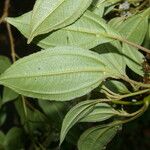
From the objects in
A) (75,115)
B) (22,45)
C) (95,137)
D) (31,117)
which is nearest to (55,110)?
(31,117)

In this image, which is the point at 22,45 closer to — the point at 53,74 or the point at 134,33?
the point at 134,33

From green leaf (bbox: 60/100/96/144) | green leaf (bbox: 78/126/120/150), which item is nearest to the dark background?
green leaf (bbox: 78/126/120/150)

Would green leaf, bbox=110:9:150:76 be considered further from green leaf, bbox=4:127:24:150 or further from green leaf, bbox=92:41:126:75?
green leaf, bbox=4:127:24:150

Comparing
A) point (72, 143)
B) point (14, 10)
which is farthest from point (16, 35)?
point (72, 143)

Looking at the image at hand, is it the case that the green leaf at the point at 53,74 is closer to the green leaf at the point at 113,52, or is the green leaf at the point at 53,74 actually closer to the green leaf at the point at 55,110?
the green leaf at the point at 113,52

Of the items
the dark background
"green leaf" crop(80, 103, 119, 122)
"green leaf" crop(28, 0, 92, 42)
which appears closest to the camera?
"green leaf" crop(28, 0, 92, 42)
